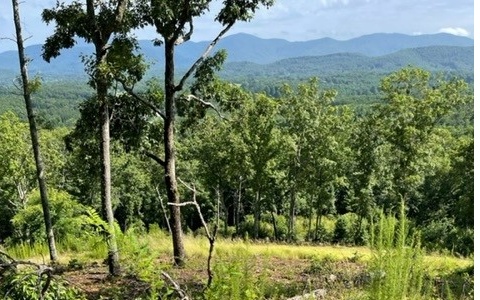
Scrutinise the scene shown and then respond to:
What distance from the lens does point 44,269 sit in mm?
2016

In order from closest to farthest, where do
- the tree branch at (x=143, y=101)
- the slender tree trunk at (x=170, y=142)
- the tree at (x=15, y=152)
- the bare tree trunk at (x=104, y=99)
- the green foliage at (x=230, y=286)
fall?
the green foliage at (x=230, y=286) → the bare tree trunk at (x=104, y=99) → the tree branch at (x=143, y=101) → the slender tree trunk at (x=170, y=142) → the tree at (x=15, y=152)

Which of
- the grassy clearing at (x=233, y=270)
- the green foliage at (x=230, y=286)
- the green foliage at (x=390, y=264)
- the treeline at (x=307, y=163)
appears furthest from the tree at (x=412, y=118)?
the green foliage at (x=390, y=264)

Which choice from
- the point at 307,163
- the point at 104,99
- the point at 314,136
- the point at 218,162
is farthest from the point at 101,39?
the point at 218,162

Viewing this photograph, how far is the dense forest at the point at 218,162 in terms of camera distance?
2309 millimetres

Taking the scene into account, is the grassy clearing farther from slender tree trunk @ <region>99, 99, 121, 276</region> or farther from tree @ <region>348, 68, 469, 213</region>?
tree @ <region>348, 68, 469, 213</region>

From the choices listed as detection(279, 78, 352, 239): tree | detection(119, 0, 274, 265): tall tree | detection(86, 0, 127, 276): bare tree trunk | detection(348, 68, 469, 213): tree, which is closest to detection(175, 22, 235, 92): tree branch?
detection(119, 0, 274, 265): tall tree

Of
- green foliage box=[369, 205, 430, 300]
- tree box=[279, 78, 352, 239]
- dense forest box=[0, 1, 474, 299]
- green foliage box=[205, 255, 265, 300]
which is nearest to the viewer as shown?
green foliage box=[369, 205, 430, 300]

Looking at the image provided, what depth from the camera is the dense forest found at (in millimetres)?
2309

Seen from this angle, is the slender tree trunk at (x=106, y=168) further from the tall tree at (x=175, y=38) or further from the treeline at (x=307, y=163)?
the treeline at (x=307, y=163)

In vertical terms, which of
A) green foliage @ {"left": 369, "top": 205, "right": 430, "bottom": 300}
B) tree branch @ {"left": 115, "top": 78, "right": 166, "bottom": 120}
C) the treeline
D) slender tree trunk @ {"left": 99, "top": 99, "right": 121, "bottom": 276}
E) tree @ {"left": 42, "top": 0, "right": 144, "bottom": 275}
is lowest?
the treeline

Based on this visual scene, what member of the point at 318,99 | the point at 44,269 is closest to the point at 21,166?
the point at 318,99

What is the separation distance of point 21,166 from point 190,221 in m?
21.5

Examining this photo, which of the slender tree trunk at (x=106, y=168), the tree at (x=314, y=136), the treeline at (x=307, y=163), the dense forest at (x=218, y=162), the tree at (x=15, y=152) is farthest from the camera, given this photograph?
the tree at (x=314, y=136)

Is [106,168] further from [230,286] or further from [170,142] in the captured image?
[230,286]
